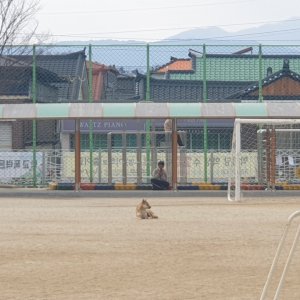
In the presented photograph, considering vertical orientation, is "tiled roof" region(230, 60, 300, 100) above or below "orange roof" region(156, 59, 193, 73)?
below

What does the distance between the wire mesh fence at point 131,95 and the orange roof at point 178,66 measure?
0.55ft

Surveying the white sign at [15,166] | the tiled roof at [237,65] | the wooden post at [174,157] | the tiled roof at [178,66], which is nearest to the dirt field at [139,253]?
the wooden post at [174,157]

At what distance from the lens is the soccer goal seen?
30.9 m

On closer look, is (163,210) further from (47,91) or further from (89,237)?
(47,91)

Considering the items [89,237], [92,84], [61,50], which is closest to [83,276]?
[89,237]

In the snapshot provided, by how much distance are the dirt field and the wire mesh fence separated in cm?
1056

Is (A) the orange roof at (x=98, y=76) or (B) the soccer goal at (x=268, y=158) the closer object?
(B) the soccer goal at (x=268, y=158)

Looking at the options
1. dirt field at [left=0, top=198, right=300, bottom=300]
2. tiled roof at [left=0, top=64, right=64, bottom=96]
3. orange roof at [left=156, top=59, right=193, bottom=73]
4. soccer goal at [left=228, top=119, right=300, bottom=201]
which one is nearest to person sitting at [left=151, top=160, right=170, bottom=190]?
soccer goal at [left=228, top=119, right=300, bottom=201]

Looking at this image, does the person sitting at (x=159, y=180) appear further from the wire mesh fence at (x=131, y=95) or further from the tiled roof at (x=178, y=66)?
the tiled roof at (x=178, y=66)

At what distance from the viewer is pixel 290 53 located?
37.2 metres

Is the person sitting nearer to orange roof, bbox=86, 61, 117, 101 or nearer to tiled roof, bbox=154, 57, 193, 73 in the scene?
orange roof, bbox=86, 61, 117, 101

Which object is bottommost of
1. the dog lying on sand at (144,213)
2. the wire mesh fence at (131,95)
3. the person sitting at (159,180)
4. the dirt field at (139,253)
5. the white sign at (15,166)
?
the dirt field at (139,253)

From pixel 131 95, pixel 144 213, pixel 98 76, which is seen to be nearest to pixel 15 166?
pixel 131 95

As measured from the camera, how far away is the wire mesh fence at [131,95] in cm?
3338
